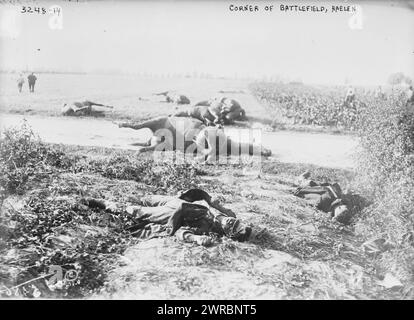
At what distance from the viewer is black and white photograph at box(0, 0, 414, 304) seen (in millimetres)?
5469

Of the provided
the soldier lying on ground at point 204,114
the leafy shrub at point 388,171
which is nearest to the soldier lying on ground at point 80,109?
the soldier lying on ground at point 204,114

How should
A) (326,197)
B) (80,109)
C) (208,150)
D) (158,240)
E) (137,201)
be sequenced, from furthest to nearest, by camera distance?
1. (80,109)
2. (208,150)
3. (326,197)
4. (137,201)
5. (158,240)

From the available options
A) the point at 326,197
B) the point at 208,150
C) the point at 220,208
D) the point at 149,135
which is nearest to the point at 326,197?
the point at 326,197

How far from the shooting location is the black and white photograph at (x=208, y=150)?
5469 millimetres

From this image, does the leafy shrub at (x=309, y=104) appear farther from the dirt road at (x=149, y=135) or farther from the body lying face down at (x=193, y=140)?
the body lying face down at (x=193, y=140)

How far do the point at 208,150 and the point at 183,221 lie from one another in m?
1.33

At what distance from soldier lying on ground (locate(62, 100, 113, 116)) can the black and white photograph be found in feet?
0.10

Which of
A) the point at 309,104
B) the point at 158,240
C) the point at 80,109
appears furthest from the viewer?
the point at 309,104

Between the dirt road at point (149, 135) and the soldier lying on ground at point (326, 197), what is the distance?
1.13ft

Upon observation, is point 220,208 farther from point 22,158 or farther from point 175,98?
point 22,158

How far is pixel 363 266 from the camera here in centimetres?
573

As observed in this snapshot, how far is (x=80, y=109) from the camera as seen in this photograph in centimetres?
679

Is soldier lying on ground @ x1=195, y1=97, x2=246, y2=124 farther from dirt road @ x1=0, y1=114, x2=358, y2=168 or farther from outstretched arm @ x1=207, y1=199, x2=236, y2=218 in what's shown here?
outstretched arm @ x1=207, y1=199, x2=236, y2=218
